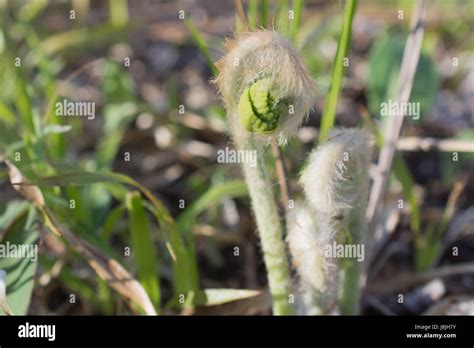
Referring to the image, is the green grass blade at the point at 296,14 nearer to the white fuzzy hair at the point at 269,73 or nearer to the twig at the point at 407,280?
the white fuzzy hair at the point at 269,73

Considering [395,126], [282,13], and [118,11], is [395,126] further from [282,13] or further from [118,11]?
[118,11]

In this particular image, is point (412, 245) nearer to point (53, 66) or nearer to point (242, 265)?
point (242, 265)

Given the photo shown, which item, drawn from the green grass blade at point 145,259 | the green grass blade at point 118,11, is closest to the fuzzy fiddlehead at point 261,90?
the green grass blade at point 145,259

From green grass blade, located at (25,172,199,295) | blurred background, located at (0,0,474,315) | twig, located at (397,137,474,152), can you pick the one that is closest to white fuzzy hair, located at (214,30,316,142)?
blurred background, located at (0,0,474,315)

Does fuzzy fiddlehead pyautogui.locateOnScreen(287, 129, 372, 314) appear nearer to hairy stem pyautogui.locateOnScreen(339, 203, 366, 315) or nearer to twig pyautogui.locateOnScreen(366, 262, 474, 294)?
hairy stem pyautogui.locateOnScreen(339, 203, 366, 315)

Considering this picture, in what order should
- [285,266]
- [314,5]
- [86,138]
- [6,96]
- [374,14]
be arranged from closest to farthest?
[285,266]
[6,96]
[86,138]
[374,14]
[314,5]
